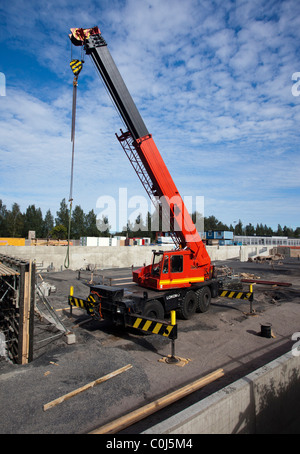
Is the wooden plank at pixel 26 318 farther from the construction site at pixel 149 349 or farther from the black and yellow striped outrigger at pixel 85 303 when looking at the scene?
the black and yellow striped outrigger at pixel 85 303

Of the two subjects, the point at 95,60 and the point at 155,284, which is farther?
the point at 95,60

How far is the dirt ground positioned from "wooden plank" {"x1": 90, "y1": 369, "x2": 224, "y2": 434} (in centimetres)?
9

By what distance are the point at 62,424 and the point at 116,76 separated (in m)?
11.5

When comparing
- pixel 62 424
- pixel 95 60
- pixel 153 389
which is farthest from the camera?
pixel 95 60

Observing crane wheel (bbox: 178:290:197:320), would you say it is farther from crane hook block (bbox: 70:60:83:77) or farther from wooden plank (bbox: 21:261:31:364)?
crane hook block (bbox: 70:60:83:77)

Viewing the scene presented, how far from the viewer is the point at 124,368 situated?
6312mm

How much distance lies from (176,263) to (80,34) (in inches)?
378

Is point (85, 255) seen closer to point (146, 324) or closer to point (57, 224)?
point (146, 324)

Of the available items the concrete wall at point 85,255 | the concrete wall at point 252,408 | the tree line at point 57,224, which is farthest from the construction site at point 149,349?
the tree line at point 57,224

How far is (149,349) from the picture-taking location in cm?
769

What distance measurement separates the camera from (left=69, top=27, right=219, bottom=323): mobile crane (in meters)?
9.08

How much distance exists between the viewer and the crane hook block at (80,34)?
10.5 metres
